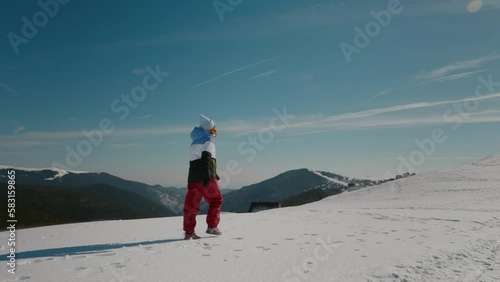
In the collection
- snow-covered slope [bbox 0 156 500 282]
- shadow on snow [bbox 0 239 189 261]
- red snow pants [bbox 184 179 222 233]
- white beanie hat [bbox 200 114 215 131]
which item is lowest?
snow-covered slope [bbox 0 156 500 282]

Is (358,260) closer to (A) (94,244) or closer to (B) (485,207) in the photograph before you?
(A) (94,244)

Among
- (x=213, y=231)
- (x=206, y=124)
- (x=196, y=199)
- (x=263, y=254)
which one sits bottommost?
(x=263, y=254)

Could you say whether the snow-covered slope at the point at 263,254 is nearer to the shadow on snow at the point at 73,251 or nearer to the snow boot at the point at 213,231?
the shadow on snow at the point at 73,251

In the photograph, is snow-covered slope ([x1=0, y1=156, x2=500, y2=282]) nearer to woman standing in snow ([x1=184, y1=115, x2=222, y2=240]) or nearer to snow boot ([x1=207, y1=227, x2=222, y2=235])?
snow boot ([x1=207, y1=227, x2=222, y2=235])

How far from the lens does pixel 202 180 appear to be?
7402mm

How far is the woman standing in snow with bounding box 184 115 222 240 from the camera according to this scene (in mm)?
7398

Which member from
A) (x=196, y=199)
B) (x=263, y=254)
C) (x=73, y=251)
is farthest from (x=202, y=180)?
(x=73, y=251)

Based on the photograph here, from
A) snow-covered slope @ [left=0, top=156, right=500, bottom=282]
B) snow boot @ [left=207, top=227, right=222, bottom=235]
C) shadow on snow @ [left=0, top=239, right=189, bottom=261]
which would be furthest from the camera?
snow boot @ [left=207, top=227, right=222, bottom=235]

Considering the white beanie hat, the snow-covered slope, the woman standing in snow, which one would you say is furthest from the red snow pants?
the white beanie hat

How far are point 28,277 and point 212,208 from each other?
402 centimetres

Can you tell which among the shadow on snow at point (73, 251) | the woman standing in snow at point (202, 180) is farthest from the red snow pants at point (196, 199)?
the shadow on snow at point (73, 251)

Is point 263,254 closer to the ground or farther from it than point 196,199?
closer to the ground

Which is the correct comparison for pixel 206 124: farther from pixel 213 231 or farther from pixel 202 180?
pixel 213 231

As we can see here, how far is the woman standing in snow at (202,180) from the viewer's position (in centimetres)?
740
